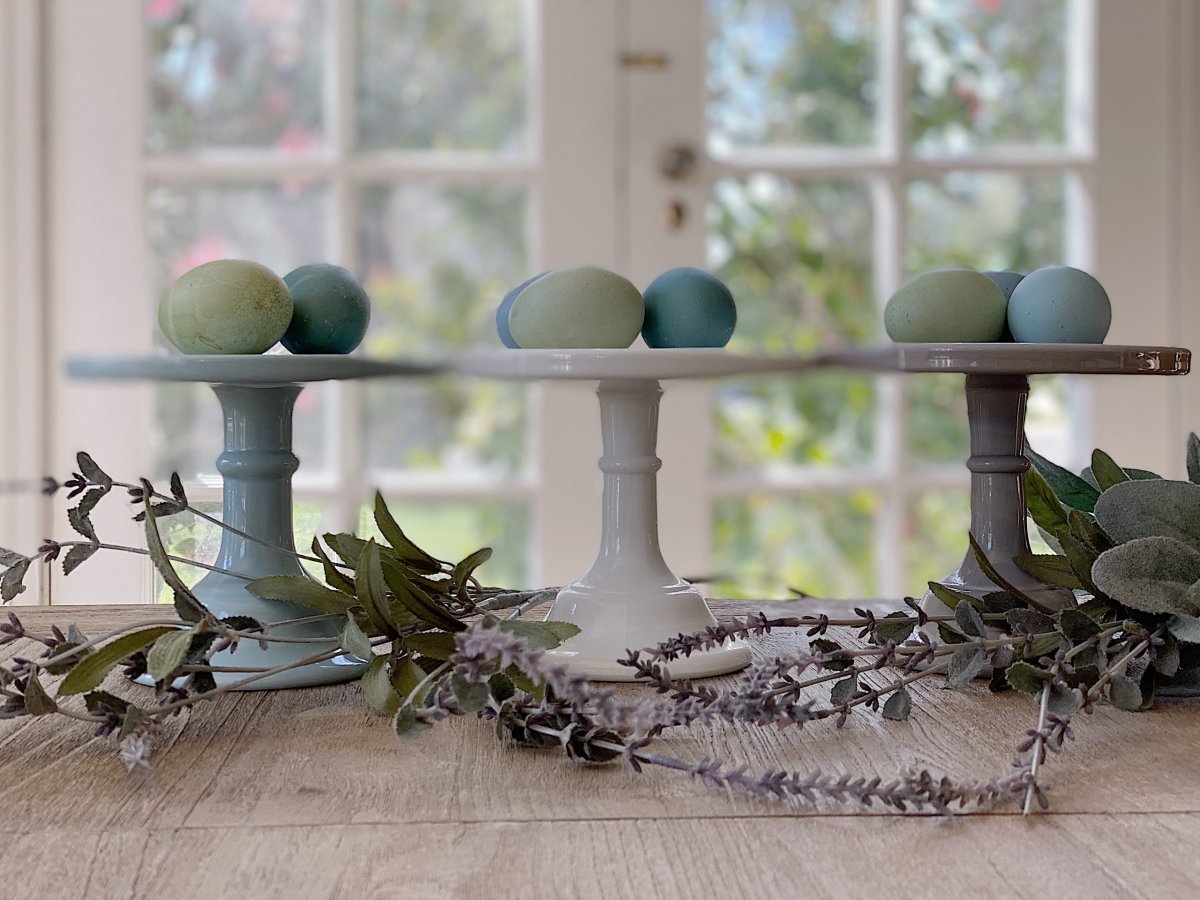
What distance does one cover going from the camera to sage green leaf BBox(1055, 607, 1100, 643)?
42 centimetres

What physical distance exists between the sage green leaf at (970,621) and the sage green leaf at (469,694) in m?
0.19

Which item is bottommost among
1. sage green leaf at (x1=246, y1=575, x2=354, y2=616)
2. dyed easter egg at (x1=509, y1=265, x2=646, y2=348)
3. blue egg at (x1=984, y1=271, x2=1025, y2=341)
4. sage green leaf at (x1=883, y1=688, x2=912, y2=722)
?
sage green leaf at (x1=883, y1=688, x2=912, y2=722)

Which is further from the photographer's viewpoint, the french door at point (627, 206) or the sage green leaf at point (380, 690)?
the french door at point (627, 206)

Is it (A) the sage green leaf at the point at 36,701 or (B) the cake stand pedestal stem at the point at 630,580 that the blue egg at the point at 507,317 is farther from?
(A) the sage green leaf at the point at 36,701

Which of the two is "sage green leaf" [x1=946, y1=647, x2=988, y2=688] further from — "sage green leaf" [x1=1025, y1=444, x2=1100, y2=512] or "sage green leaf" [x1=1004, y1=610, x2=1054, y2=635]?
"sage green leaf" [x1=1025, y1=444, x2=1100, y2=512]

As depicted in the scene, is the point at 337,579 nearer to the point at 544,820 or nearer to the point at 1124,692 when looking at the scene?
the point at 544,820

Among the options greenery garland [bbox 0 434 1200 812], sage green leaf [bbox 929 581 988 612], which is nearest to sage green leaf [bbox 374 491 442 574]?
greenery garland [bbox 0 434 1200 812]

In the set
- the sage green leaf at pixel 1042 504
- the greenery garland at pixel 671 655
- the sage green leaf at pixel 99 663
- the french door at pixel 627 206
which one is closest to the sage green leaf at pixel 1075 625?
the greenery garland at pixel 671 655

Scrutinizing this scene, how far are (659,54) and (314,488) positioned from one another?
2.31ft

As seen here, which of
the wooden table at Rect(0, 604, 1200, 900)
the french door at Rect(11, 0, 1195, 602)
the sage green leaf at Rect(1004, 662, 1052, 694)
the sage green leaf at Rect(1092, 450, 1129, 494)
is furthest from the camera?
the french door at Rect(11, 0, 1195, 602)

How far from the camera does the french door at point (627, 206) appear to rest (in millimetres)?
1501

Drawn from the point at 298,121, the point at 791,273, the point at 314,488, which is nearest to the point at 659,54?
the point at 791,273

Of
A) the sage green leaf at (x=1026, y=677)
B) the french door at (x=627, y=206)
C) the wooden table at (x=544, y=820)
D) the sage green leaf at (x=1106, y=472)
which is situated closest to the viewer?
the wooden table at (x=544, y=820)

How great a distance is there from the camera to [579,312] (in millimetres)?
482
